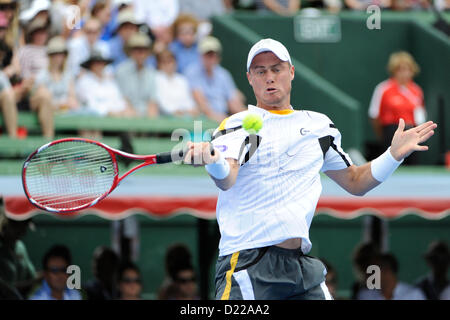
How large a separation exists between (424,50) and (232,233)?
27.0 feet

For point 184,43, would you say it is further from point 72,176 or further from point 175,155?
point 175,155

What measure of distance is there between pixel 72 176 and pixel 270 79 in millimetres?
1626

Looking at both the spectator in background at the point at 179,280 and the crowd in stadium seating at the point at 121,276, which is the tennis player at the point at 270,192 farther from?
the spectator in background at the point at 179,280

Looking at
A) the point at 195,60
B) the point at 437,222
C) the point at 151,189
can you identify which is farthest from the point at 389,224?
the point at 151,189

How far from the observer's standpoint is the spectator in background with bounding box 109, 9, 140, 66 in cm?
1033

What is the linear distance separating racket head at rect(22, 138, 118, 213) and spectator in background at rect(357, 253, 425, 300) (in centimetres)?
432

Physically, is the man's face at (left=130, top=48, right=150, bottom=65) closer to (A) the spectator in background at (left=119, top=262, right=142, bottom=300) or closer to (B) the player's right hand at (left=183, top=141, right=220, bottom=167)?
(A) the spectator in background at (left=119, top=262, right=142, bottom=300)

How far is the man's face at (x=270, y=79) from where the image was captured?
465 centimetres

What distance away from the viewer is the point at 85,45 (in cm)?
1007

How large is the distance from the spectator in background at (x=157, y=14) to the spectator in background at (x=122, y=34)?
458 mm

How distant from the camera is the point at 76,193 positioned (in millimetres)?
5391

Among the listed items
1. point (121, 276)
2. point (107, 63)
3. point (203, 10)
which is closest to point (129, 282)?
point (121, 276)

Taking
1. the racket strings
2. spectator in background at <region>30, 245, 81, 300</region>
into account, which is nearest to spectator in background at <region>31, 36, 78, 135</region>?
spectator in background at <region>30, 245, 81, 300</region>
